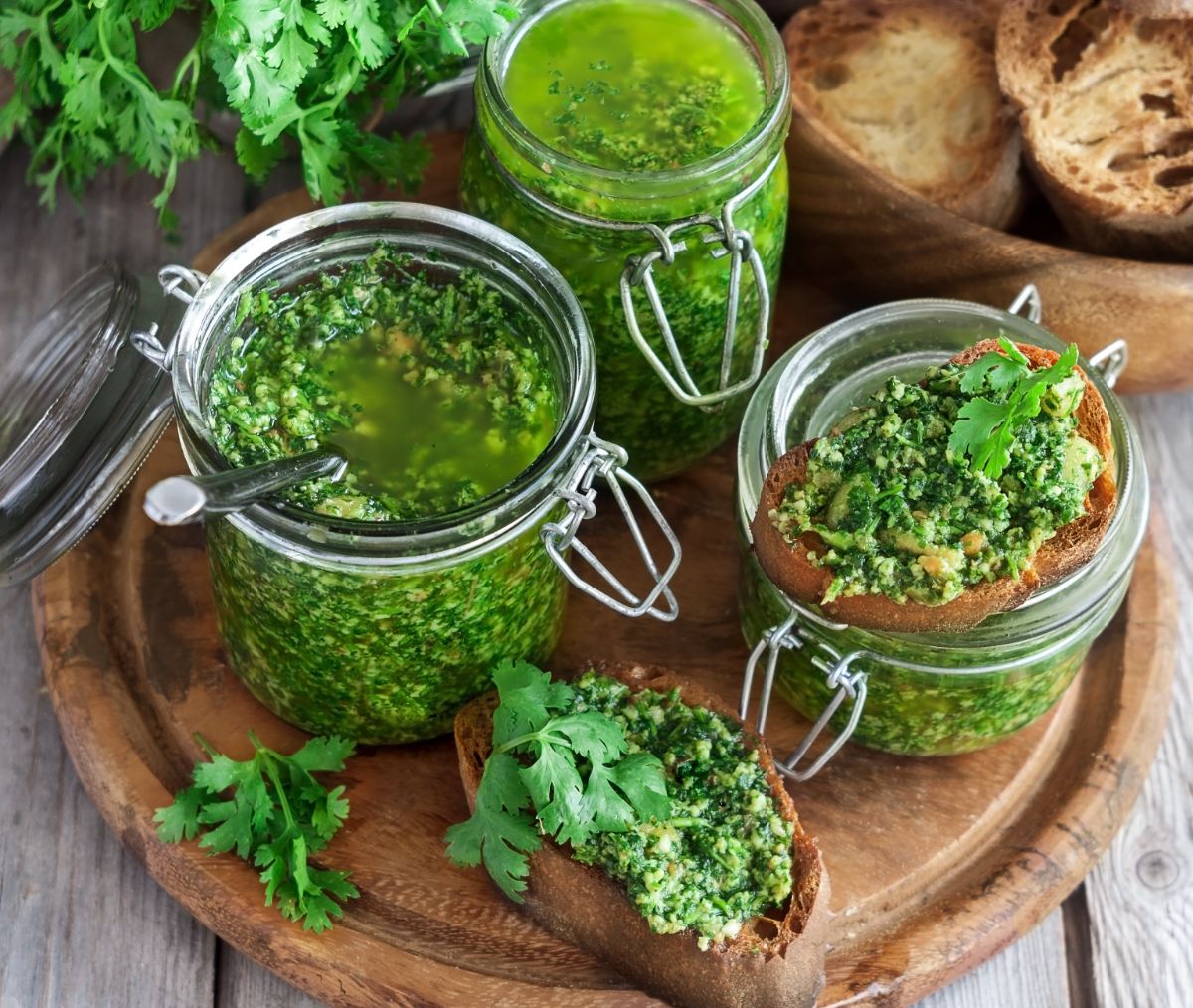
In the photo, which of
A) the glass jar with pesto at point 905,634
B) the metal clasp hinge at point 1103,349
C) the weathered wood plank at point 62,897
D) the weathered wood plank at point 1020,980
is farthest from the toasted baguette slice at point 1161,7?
the weathered wood plank at point 62,897

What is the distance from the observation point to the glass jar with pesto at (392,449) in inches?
83.6

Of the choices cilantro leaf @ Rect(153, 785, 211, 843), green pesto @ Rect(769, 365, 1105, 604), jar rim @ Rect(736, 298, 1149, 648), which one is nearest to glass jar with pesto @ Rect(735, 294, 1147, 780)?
jar rim @ Rect(736, 298, 1149, 648)

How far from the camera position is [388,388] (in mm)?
2336

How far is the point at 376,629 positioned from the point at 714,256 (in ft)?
2.69

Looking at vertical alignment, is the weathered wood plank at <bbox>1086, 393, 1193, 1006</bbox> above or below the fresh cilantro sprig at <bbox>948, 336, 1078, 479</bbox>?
below

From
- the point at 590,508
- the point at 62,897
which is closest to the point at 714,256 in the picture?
the point at 590,508

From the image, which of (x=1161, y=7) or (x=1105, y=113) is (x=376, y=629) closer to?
(x=1105, y=113)

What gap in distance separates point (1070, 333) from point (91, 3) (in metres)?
1.89

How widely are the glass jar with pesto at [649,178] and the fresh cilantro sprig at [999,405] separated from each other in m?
0.43

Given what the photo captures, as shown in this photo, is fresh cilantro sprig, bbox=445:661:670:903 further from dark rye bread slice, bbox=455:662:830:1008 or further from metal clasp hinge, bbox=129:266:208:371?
metal clasp hinge, bbox=129:266:208:371

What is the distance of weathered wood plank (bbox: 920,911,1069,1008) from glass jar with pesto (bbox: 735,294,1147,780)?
0.39 m

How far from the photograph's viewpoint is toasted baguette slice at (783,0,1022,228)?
302 cm

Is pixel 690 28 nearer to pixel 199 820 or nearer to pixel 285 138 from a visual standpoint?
pixel 285 138

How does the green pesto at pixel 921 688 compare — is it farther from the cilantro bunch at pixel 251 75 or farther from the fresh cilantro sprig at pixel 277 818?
the cilantro bunch at pixel 251 75
